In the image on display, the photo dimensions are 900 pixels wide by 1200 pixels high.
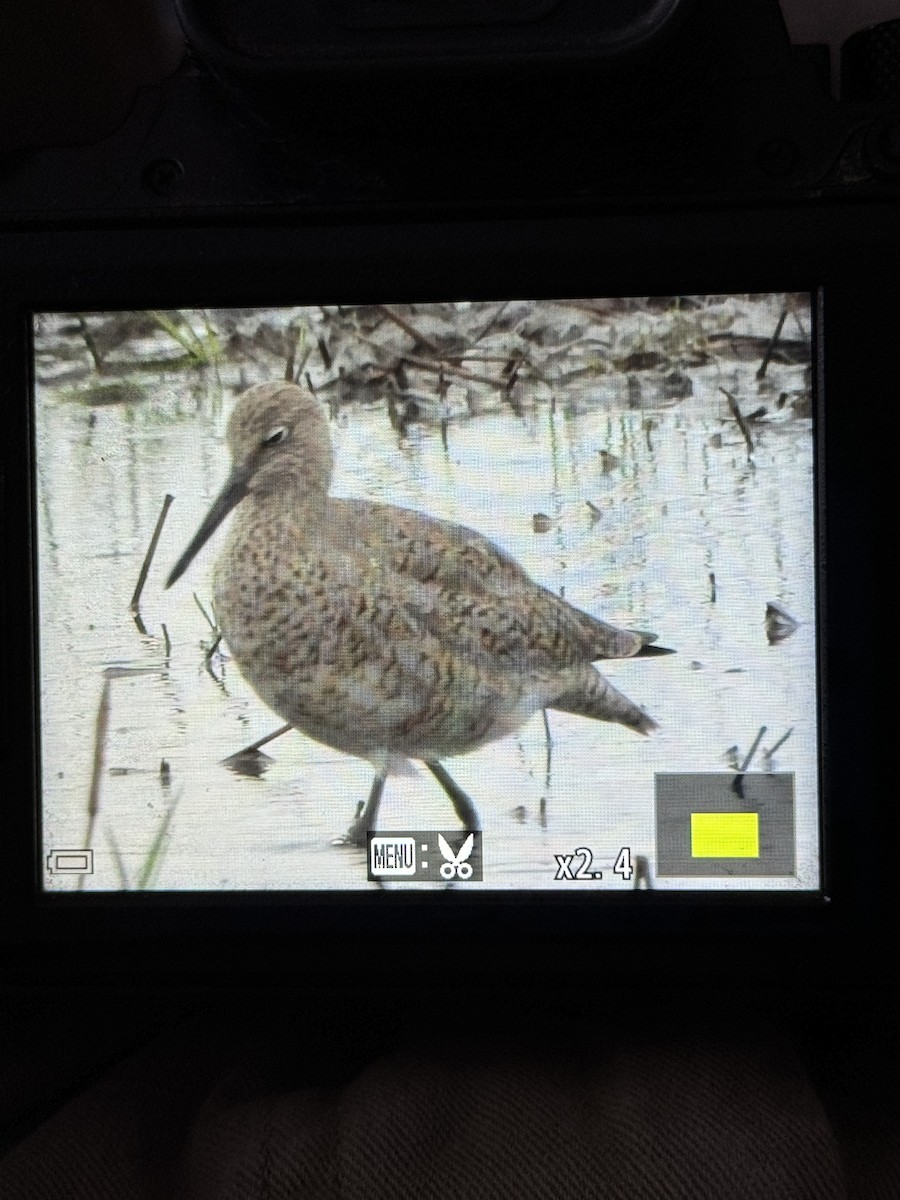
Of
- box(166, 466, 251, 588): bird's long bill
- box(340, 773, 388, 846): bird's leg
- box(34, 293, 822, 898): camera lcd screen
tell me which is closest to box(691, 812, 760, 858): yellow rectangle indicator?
box(34, 293, 822, 898): camera lcd screen

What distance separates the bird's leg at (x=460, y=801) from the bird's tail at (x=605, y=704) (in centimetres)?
6

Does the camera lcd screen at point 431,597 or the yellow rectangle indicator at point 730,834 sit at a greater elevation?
the camera lcd screen at point 431,597

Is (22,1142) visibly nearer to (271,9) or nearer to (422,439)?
(422,439)

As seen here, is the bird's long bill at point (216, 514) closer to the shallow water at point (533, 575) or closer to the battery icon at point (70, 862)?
the shallow water at point (533, 575)

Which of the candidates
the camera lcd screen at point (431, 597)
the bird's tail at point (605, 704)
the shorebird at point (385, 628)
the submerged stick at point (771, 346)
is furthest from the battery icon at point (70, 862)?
the submerged stick at point (771, 346)

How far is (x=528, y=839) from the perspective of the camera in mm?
464

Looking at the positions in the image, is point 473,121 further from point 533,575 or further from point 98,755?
point 98,755

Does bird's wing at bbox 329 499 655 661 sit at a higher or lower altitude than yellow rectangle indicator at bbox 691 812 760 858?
higher

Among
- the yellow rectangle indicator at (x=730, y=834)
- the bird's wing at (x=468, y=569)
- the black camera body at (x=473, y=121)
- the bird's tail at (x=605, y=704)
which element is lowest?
the yellow rectangle indicator at (x=730, y=834)

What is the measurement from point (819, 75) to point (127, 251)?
12.4 inches

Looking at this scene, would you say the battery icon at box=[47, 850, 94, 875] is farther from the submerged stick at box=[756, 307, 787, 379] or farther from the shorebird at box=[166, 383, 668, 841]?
the submerged stick at box=[756, 307, 787, 379]

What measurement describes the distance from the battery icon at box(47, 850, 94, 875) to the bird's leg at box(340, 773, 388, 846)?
12cm

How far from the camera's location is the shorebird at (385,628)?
0.47 meters

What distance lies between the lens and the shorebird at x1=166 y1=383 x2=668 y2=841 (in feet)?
1.53
